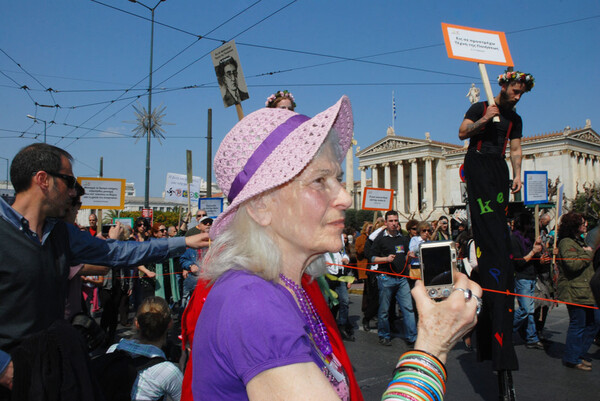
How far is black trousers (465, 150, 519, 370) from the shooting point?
9.48ft

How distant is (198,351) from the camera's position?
1184 millimetres

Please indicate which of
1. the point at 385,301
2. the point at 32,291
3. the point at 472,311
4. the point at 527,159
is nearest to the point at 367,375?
the point at 385,301

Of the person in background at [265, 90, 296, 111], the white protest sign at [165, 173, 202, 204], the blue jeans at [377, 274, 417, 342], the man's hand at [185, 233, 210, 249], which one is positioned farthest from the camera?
the white protest sign at [165, 173, 202, 204]

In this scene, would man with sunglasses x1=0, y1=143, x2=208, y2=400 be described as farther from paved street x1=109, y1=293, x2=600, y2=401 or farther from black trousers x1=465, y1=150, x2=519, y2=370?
paved street x1=109, y1=293, x2=600, y2=401

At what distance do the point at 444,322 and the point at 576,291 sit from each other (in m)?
6.03

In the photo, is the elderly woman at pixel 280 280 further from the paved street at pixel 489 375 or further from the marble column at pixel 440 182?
the marble column at pixel 440 182

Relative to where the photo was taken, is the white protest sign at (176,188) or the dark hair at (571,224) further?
the white protest sign at (176,188)

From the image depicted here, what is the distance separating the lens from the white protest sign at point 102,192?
314 inches

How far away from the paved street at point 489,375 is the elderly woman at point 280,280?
368cm

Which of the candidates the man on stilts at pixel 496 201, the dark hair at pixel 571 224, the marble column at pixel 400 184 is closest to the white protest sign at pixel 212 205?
the dark hair at pixel 571 224

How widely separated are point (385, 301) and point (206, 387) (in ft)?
22.4

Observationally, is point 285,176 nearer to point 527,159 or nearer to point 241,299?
point 241,299

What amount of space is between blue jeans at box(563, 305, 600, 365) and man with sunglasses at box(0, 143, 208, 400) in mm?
5596

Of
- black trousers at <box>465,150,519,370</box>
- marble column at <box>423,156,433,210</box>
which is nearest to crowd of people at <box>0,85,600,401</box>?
black trousers at <box>465,150,519,370</box>
